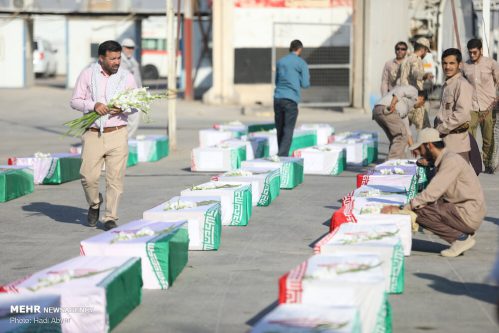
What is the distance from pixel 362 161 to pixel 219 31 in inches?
593

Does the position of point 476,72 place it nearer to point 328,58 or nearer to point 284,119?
point 284,119

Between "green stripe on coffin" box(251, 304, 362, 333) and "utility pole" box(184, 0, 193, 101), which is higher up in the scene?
"utility pole" box(184, 0, 193, 101)

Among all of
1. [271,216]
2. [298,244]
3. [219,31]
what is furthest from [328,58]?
[298,244]

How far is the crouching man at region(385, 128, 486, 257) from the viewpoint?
10508 millimetres

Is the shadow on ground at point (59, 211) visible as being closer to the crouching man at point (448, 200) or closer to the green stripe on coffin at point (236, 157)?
the crouching man at point (448, 200)

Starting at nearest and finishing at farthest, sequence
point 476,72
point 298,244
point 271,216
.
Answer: point 298,244 → point 271,216 → point 476,72

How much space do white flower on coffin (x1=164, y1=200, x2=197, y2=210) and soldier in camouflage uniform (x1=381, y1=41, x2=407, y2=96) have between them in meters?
7.17

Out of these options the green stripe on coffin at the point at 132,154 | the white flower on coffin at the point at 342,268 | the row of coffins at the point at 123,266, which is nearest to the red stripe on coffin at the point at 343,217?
the row of coffins at the point at 123,266

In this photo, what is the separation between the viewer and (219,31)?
33.8 meters

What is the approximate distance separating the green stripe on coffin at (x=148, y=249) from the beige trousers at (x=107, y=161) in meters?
2.38

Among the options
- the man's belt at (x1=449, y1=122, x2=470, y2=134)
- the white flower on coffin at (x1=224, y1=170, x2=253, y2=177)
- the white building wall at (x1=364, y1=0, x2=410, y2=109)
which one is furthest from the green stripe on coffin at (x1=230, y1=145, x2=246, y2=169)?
the white building wall at (x1=364, y1=0, x2=410, y2=109)

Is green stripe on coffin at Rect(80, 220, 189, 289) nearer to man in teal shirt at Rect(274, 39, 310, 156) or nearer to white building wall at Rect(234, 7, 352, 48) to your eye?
man in teal shirt at Rect(274, 39, 310, 156)

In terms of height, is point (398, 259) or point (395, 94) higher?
point (395, 94)

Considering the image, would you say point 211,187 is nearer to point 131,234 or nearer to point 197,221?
point 197,221
